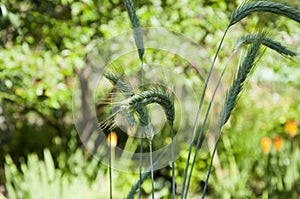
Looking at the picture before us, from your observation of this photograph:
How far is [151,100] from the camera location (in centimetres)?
131

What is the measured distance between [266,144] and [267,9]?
2217 mm

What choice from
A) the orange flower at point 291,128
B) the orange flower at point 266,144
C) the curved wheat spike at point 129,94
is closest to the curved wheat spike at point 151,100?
the curved wheat spike at point 129,94

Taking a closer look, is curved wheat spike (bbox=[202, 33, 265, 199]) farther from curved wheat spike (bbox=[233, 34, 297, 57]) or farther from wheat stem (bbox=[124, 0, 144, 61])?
wheat stem (bbox=[124, 0, 144, 61])

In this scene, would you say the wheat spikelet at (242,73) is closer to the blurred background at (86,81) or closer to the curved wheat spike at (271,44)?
the curved wheat spike at (271,44)

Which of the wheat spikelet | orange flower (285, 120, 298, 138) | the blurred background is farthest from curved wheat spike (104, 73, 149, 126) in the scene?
orange flower (285, 120, 298, 138)

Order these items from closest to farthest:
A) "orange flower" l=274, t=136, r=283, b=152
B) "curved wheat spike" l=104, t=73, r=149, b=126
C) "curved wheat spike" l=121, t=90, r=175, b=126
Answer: "curved wheat spike" l=121, t=90, r=175, b=126, "curved wheat spike" l=104, t=73, r=149, b=126, "orange flower" l=274, t=136, r=283, b=152

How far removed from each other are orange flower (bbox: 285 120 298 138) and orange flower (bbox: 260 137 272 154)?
0.19 metres

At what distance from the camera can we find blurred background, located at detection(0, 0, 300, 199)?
11.3 feet

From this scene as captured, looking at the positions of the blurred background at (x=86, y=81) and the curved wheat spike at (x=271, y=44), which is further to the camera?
the blurred background at (x=86, y=81)

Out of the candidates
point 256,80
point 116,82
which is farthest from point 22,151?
point 116,82

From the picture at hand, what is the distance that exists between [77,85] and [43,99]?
22 cm

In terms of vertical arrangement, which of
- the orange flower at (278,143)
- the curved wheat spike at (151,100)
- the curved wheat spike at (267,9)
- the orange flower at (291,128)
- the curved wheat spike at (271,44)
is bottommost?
the curved wheat spike at (151,100)

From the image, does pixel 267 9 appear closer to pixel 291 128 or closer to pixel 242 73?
pixel 242 73

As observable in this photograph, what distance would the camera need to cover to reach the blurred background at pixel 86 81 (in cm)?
345
